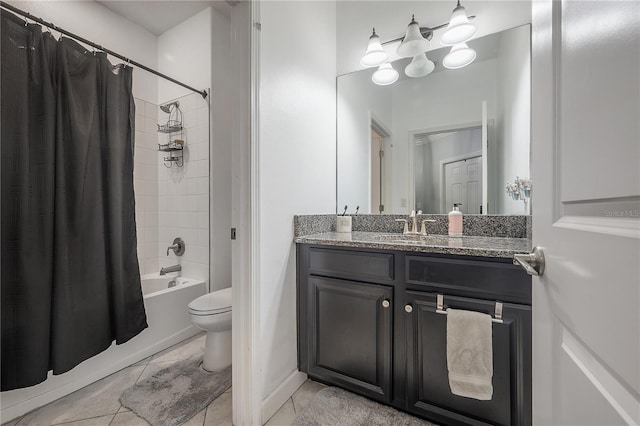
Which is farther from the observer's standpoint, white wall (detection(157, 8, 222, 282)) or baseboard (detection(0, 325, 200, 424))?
white wall (detection(157, 8, 222, 282))

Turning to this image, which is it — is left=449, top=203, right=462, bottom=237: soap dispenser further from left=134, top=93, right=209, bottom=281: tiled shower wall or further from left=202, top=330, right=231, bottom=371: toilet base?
left=134, top=93, right=209, bottom=281: tiled shower wall

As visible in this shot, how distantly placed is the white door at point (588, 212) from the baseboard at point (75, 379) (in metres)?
2.18

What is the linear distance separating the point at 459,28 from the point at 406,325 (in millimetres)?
1737

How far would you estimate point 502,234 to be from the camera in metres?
1.53

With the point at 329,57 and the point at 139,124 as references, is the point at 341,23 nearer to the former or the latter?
the point at 329,57

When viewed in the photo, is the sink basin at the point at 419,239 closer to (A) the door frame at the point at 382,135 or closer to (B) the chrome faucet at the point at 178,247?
(A) the door frame at the point at 382,135

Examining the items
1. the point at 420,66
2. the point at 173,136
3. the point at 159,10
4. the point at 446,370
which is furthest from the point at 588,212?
the point at 159,10

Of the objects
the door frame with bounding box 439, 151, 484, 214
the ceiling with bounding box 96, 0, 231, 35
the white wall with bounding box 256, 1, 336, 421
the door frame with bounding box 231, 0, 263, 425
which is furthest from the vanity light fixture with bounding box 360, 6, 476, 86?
the ceiling with bounding box 96, 0, 231, 35

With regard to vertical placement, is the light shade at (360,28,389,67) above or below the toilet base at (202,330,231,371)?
above

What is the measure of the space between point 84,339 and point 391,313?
66.9 inches

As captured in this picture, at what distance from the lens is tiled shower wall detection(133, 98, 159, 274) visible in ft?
8.02

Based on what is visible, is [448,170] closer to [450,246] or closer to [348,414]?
[450,246]

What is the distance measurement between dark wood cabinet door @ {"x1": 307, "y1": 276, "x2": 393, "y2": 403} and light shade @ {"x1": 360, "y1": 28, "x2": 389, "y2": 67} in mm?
1538

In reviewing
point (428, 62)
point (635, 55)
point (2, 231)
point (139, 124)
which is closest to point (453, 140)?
point (428, 62)
